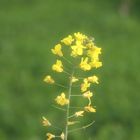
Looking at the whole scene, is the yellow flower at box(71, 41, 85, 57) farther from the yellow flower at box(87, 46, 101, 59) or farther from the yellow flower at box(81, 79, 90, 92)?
the yellow flower at box(81, 79, 90, 92)

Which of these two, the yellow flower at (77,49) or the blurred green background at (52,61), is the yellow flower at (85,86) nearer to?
the yellow flower at (77,49)

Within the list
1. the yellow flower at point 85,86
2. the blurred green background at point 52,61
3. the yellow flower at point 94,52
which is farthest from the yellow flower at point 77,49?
the blurred green background at point 52,61

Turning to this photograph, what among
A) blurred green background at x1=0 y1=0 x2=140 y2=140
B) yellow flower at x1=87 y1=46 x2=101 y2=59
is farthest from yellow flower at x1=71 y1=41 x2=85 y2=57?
blurred green background at x1=0 y1=0 x2=140 y2=140

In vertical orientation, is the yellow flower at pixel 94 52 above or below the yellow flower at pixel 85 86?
above

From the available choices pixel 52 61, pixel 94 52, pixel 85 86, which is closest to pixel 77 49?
pixel 94 52

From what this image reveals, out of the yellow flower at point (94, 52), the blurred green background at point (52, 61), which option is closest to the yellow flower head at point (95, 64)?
the yellow flower at point (94, 52)

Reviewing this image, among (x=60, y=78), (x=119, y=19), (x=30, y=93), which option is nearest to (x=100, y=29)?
(x=119, y=19)

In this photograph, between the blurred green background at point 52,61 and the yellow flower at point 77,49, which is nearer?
the yellow flower at point 77,49

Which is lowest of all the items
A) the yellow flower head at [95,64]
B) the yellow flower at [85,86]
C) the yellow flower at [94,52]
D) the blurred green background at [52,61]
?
the yellow flower at [85,86]
